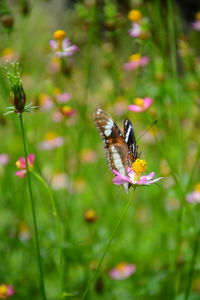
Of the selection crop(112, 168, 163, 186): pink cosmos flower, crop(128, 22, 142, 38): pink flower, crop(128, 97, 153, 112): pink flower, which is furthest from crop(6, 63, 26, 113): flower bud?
crop(128, 22, 142, 38): pink flower

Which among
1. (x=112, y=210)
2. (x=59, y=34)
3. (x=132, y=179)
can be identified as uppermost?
(x=59, y=34)

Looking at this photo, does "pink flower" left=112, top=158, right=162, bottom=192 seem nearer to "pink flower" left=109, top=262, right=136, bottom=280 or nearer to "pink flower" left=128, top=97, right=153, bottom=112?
"pink flower" left=128, top=97, right=153, bottom=112

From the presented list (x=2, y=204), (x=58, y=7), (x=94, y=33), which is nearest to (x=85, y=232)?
(x=2, y=204)

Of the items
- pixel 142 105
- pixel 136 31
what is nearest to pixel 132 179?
pixel 142 105

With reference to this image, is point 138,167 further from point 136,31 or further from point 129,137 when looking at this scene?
point 136,31

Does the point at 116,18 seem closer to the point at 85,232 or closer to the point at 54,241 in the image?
the point at 54,241

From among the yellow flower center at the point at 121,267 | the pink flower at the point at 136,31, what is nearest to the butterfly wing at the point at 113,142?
the pink flower at the point at 136,31

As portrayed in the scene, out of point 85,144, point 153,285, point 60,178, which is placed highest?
point 85,144
